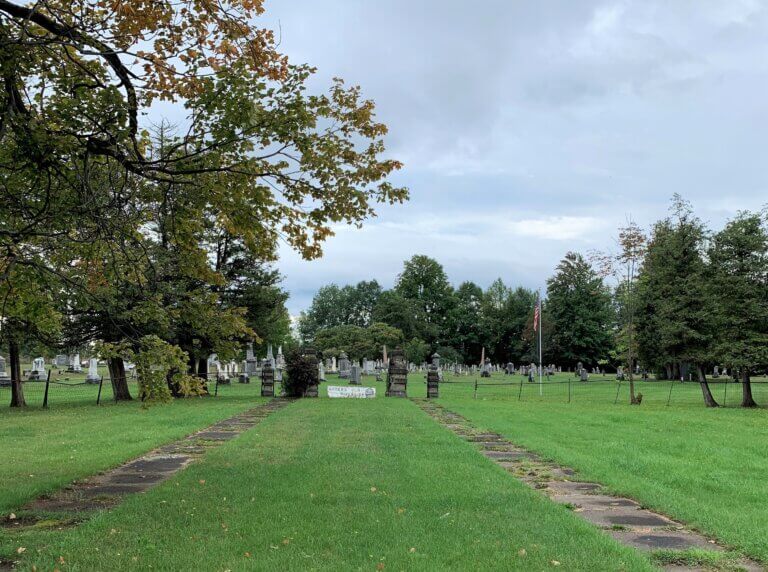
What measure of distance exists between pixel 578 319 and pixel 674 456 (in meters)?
66.9

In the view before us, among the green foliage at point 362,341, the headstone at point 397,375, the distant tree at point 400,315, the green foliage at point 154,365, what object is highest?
the distant tree at point 400,315

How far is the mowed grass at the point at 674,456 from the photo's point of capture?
6.59 meters

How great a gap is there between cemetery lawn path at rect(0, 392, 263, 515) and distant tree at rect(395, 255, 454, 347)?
245 feet

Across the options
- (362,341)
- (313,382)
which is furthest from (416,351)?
(313,382)

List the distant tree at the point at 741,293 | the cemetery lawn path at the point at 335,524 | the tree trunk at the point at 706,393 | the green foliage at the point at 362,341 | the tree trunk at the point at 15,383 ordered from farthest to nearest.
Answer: the green foliage at the point at 362,341, the tree trunk at the point at 706,393, the distant tree at the point at 741,293, the tree trunk at the point at 15,383, the cemetery lawn path at the point at 335,524

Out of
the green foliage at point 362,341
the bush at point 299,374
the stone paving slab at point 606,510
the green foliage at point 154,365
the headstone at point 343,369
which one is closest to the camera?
the stone paving slab at point 606,510

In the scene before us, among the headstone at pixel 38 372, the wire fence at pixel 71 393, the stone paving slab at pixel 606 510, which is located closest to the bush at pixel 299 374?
the wire fence at pixel 71 393

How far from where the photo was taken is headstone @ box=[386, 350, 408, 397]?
27.4 metres

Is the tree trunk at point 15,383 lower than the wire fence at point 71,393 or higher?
higher

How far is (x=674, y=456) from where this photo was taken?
36.0 feet

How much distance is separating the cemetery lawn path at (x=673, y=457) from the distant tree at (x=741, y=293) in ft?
16.6

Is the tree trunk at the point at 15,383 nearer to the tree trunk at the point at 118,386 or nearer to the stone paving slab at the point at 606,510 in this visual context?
the tree trunk at the point at 118,386

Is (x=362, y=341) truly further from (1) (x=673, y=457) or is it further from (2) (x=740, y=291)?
(1) (x=673, y=457)

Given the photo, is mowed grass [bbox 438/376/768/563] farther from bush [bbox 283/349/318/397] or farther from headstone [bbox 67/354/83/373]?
headstone [bbox 67/354/83/373]
